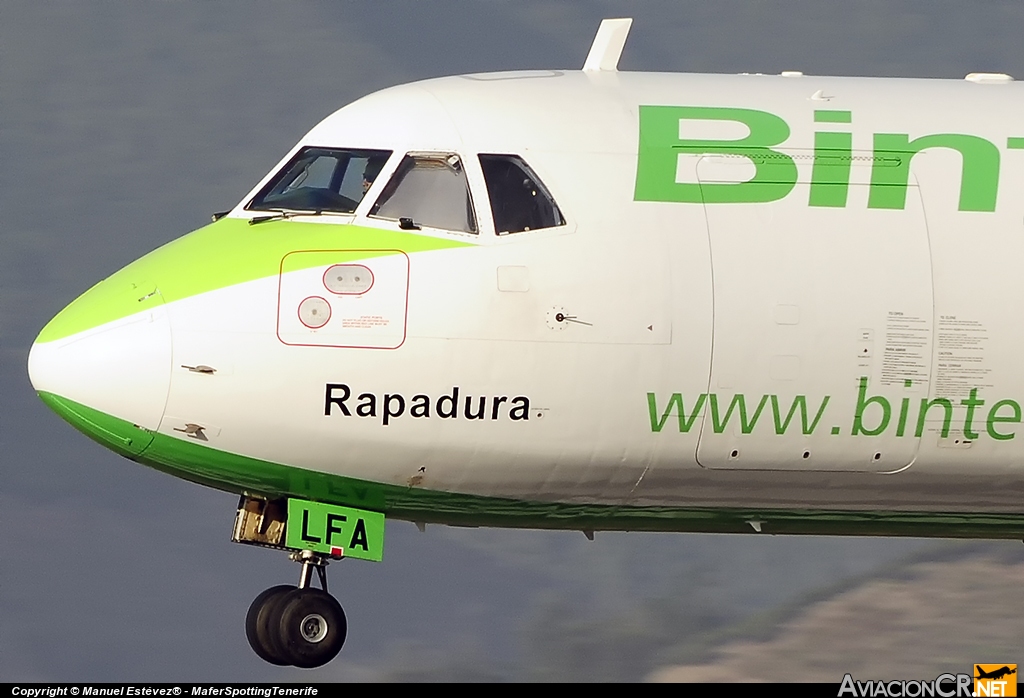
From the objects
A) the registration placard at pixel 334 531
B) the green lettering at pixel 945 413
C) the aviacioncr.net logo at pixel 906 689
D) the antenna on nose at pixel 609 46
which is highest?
the antenna on nose at pixel 609 46

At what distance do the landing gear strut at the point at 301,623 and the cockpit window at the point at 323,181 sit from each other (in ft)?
7.50

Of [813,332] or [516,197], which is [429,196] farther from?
[813,332]

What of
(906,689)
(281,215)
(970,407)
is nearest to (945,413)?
(970,407)

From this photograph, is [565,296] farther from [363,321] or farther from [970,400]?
[970,400]

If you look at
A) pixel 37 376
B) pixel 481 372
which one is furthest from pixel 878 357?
pixel 37 376

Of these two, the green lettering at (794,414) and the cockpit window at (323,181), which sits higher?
the cockpit window at (323,181)

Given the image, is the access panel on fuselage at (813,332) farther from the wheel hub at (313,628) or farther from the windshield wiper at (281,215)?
the wheel hub at (313,628)

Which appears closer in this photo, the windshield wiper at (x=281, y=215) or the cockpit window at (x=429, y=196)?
the cockpit window at (x=429, y=196)

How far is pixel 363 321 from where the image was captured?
42.9ft

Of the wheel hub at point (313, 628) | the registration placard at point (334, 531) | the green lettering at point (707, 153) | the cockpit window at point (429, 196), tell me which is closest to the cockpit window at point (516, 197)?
the cockpit window at point (429, 196)

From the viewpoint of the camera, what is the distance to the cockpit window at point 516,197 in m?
13.4

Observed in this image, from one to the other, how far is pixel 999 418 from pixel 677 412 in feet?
7.08

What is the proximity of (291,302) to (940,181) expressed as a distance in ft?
14.3

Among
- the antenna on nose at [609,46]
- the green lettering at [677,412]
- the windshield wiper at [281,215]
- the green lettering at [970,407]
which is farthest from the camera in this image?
the antenna on nose at [609,46]
